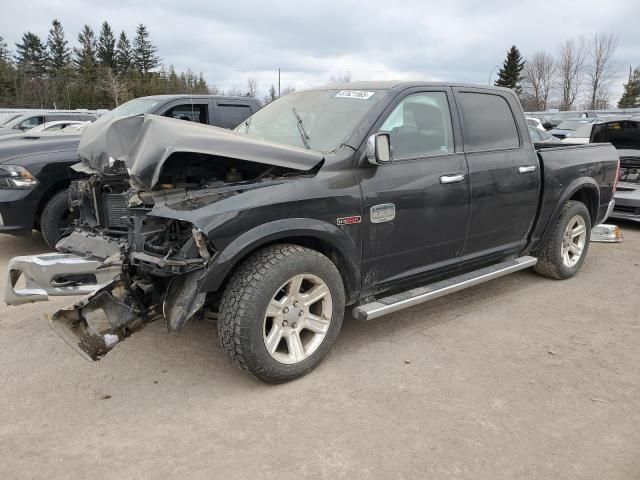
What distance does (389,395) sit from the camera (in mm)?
3176

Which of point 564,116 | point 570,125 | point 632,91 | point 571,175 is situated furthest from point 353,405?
point 632,91

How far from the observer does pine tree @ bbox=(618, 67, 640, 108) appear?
192 feet

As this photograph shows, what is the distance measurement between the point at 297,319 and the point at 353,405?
24.7 inches

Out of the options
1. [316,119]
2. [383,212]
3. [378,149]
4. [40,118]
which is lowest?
[383,212]

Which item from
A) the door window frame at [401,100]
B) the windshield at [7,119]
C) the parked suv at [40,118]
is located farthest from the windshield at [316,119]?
the windshield at [7,119]

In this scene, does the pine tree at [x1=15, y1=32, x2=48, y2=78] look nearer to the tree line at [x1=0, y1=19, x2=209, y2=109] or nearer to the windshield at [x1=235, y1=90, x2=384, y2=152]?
the tree line at [x1=0, y1=19, x2=209, y2=109]

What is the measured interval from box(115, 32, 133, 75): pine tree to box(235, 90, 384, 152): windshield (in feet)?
227

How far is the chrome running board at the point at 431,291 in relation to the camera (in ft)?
11.6

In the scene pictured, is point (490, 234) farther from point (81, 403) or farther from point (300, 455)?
point (81, 403)

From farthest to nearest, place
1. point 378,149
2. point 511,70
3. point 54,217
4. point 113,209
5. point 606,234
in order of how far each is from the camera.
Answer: point 511,70, point 606,234, point 54,217, point 113,209, point 378,149

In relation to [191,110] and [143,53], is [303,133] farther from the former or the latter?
[143,53]

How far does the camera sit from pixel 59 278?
3.24 metres

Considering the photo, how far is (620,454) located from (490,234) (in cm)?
213

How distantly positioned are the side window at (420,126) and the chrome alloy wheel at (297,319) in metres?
1.14
